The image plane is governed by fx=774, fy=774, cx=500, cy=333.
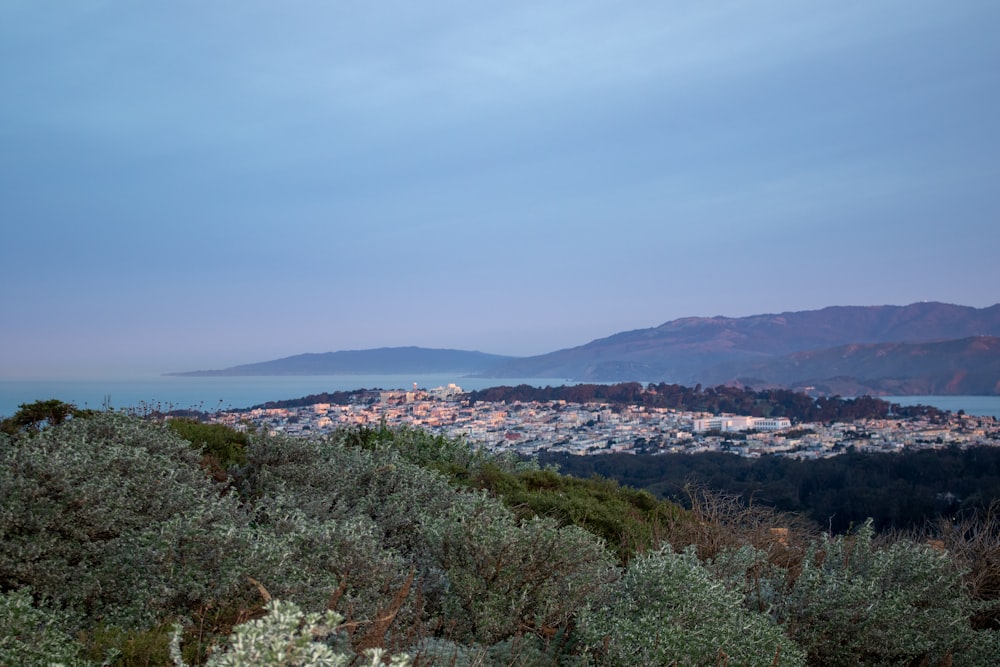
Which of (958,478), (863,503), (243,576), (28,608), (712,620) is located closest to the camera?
(28,608)

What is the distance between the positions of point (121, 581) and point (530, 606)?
2.16 metres

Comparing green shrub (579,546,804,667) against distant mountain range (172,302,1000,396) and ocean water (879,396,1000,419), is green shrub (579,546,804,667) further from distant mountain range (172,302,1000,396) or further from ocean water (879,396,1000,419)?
distant mountain range (172,302,1000,396)

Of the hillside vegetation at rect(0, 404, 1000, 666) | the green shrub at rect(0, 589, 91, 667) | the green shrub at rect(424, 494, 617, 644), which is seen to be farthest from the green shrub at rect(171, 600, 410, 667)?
the green shrub at rect(424, 494, 617, 644)

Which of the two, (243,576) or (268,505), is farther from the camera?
(268,505)

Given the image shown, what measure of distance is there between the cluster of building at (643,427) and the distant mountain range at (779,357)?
15.0 m

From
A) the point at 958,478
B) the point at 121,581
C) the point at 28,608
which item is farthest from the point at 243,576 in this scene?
the point at 958,478

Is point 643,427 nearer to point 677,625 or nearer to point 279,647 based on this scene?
point 677,625

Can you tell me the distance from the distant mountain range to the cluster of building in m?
15.0

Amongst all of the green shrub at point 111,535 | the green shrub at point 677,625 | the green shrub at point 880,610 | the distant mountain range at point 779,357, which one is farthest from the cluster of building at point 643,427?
the distant mountain range at point 779,357

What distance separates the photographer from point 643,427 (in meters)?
27.0

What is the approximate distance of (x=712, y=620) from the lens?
4020mm

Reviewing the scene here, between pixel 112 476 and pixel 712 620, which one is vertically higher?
pixel 112 476

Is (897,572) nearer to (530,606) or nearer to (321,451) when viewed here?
(530,606)

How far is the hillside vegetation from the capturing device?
10.8 ft
